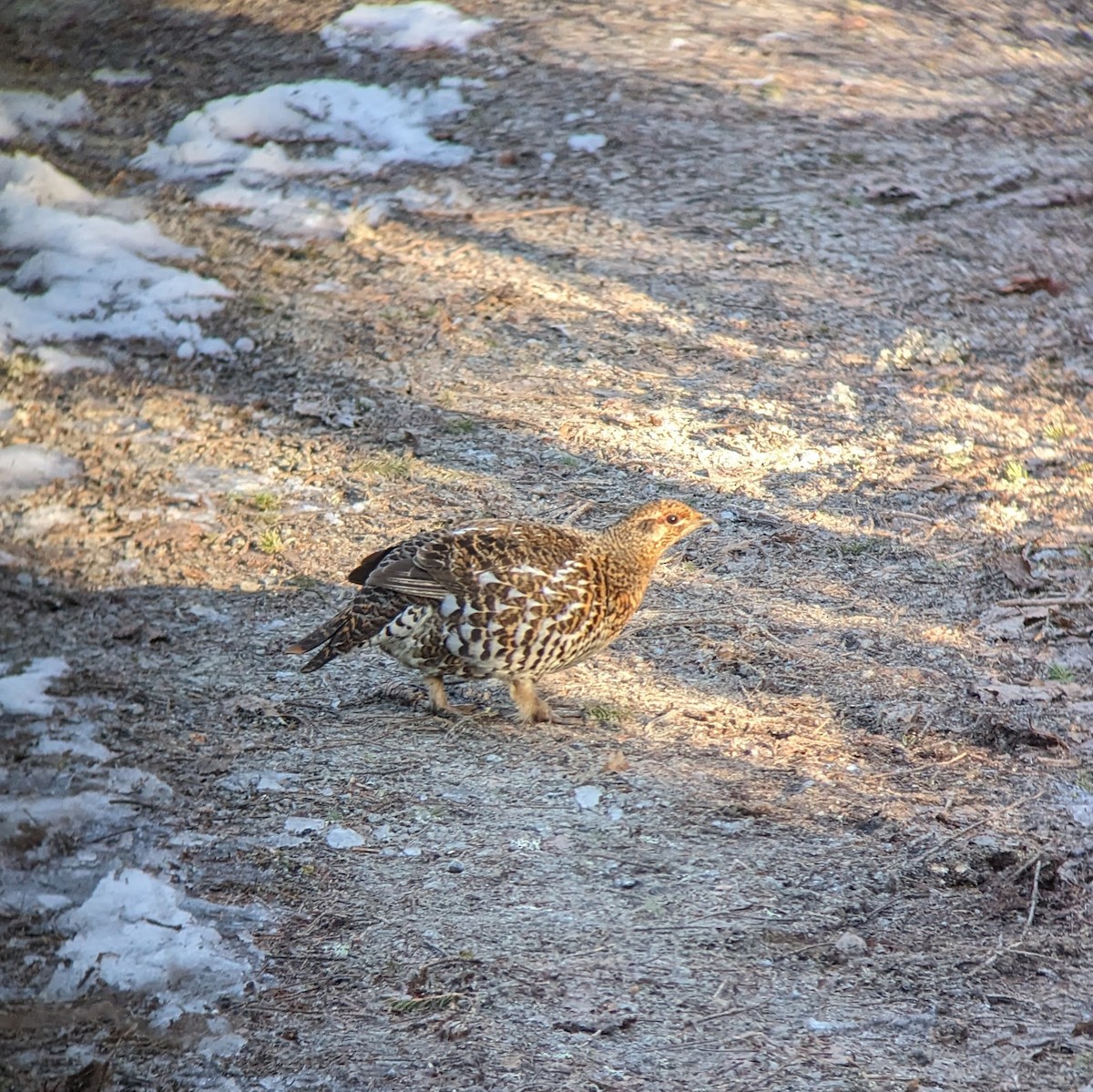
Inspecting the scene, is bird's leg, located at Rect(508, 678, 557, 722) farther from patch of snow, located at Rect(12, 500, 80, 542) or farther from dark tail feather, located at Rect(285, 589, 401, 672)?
patch of snow, located at Rect(12, 500, 80, 542)

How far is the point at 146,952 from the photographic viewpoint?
4.16 meters

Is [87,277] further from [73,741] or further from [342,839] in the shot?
[342,839]

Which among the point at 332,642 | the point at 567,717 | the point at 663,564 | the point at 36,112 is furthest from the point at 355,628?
the point at 36,112

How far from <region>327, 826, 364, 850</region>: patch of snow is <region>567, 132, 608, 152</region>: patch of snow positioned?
754 cm

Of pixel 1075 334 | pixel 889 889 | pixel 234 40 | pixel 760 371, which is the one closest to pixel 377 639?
pixel 889 889

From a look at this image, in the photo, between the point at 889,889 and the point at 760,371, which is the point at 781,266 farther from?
the point at 889,889

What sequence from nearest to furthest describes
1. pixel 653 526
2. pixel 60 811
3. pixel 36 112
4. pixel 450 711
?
1. pixel 60 811
2. pixel 450 711
3. pixel 653 526
4. pixel 36 112

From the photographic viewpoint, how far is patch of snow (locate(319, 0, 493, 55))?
1237cm

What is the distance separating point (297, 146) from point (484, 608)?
6786 mm

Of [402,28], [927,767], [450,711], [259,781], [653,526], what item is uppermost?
[402,28]

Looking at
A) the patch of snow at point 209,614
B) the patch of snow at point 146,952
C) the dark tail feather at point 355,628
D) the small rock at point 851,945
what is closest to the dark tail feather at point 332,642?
the dark tail feather at point 355,628

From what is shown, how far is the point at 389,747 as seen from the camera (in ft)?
18.4

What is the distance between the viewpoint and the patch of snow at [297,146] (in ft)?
34.3

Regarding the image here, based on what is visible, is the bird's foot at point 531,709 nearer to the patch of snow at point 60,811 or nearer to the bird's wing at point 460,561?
the bird's wing at point 460,561
